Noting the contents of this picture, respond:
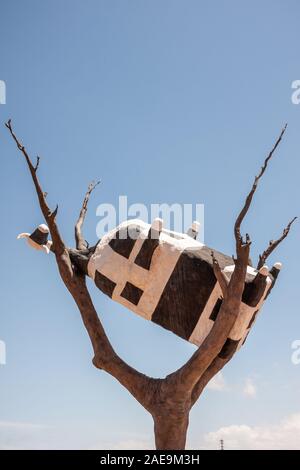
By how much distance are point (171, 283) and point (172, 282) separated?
0.08ft

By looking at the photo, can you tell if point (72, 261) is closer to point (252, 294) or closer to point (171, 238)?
point (171, 238)

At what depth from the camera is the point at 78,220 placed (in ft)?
42.2

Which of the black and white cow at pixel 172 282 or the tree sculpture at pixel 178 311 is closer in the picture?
the tree sculpture at pixel 178 311

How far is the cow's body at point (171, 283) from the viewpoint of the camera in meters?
10.7

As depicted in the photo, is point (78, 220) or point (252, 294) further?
point (78, 220)

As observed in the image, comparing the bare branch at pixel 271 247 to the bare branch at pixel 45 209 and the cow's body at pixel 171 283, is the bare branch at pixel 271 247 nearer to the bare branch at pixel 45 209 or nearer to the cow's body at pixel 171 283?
the cow's body at pixel 171 283

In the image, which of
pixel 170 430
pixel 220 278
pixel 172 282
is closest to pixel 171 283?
pixel 172 282

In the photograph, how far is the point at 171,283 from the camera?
10805 millimetres

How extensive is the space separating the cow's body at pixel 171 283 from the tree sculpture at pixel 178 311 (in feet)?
0.06

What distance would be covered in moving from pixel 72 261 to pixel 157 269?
6.14 ft

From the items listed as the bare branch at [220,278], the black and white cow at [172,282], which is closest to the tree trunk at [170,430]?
the black and white cow at [172,282]

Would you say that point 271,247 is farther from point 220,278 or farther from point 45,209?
point 45,209
